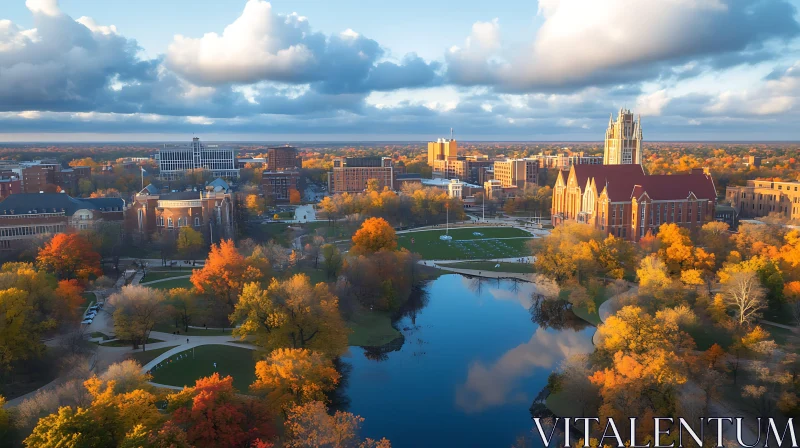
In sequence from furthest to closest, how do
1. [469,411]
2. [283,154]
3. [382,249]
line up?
[283,154], [382,249], [469,411]

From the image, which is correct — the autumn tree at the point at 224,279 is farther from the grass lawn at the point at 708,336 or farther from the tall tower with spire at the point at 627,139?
the tall tower with spire at the point at 627,139

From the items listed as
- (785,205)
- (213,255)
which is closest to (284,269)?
(213,255)

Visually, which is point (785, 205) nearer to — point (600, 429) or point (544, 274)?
point (544, 274)

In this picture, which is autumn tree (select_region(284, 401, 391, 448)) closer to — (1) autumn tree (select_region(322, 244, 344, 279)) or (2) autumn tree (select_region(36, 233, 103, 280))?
(1) autumn tree (select_region(322, 244, 344, 279))

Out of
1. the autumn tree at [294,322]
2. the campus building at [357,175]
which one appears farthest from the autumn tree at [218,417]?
the campus building at [357,175]

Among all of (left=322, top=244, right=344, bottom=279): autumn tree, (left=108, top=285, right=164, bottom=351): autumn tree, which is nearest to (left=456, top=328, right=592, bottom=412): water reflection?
(left=322, top=244, right=344, bottom=279): autumn tree

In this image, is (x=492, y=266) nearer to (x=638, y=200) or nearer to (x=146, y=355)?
(x=638, y=200)
